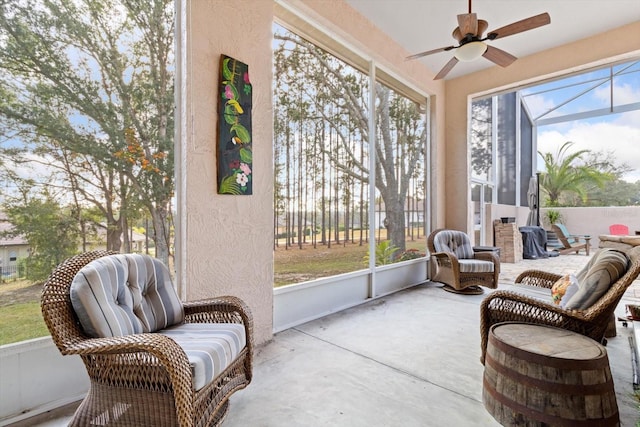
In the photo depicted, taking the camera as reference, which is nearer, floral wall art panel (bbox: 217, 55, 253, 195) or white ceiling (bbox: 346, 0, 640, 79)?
floral wall art panel (bbox: 217, 55, 253, 195)

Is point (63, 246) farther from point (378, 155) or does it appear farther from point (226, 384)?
point (378, 155)

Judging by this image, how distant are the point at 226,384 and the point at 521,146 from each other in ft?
35.9

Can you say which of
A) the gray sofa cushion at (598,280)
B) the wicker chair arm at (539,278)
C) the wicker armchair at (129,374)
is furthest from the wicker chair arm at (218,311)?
the wicker chair arm at (539,278)

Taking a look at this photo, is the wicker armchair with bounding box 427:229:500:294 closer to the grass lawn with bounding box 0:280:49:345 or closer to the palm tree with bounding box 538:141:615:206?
the grass lawn with bounding box 0:280:49:345

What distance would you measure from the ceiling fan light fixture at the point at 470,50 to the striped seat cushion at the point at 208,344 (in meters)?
2.83

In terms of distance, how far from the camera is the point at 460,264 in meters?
4.08

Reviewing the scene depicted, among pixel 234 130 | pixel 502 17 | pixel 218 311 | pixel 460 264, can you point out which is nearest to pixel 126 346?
pixel 218 311

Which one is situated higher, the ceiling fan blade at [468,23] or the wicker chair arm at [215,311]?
the ceiling fan blade at [468,23]

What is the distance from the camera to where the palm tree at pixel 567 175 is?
9.49m

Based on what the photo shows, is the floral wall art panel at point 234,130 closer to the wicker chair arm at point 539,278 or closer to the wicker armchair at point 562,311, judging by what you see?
the wicker armchair at point 562,311

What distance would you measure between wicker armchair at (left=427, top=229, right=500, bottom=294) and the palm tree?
7.56m

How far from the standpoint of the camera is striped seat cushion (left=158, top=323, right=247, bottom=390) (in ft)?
4.29

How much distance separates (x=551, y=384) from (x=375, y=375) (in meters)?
1.02

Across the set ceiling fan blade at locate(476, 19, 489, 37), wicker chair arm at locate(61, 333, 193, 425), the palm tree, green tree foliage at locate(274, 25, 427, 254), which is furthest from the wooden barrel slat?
the palm tree
